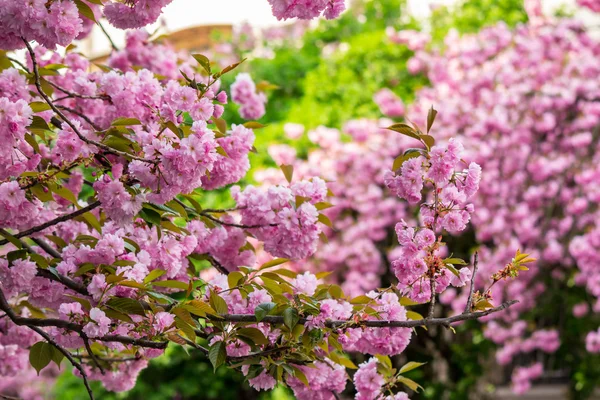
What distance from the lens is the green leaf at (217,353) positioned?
8.08ft

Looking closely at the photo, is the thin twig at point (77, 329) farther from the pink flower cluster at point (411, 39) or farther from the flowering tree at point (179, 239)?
the pink flower cluster at point (411, 39)

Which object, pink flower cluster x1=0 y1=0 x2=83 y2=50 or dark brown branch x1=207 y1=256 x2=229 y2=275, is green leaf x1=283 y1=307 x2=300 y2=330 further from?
pink flower cluster x1=0 y1=0 x2=83 y2=50

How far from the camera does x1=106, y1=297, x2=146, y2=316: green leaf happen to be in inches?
99.3

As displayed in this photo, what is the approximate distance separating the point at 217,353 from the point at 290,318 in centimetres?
25

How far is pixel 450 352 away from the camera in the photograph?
9.16 meters

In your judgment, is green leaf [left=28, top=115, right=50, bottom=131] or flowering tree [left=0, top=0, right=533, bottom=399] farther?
Answer: green leaf [left=28, top=115, right=50, bottom=131]

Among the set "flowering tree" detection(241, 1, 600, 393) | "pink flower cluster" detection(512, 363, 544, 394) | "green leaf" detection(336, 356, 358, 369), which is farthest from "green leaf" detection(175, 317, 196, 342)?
"pink flower cluster" detection(512, 363, 544, 394)

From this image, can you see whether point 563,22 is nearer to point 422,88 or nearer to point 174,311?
point 422,88

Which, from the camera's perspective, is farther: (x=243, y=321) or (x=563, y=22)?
(x=563, y=22)

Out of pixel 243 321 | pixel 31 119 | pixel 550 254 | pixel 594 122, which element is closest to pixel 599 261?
pixel 550 254

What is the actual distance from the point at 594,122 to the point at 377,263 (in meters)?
2.77

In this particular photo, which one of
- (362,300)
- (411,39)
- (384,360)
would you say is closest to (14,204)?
(362,300)

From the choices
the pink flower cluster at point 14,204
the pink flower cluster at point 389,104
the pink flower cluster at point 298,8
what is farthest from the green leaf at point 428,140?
the pink flower cluster at point 389,104

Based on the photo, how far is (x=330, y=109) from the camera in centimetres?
1134
